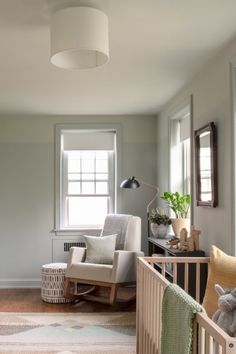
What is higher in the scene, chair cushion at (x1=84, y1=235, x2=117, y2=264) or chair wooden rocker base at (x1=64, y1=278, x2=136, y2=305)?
chair cushion at (x1=84, y1=235, x2=117, y2=264)

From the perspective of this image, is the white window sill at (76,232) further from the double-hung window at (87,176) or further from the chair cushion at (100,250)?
the chair cushion at (100,250)

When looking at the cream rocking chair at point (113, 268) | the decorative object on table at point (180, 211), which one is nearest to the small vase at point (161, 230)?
the decorative object on table at point (180, 211)

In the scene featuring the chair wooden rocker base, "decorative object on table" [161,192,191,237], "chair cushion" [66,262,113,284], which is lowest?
the chair wooden rocker base

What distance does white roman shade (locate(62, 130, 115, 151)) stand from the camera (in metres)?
6.38

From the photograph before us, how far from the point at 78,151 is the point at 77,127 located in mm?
342

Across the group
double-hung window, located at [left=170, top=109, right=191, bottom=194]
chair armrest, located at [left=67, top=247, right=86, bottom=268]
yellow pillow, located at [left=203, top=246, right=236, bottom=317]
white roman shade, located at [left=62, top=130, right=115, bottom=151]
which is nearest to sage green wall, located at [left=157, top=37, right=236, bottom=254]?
yellow pillow, located at [left=203, top=246, right=236, bottom=317]

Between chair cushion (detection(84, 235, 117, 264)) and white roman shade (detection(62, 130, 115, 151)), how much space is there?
1.52 meters

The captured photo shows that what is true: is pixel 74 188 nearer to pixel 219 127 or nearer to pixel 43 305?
pixel 43 305

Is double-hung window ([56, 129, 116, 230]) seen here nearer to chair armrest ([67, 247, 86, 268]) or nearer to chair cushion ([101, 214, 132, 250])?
chair cushion ([101, 214, 132, 250])

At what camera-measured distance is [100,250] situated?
5.28 meters

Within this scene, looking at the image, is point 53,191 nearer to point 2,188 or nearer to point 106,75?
point 2,188

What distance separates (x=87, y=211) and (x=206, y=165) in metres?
2.86

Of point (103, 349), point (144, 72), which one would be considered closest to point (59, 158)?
point (144, 72)

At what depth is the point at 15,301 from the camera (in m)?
5.34
